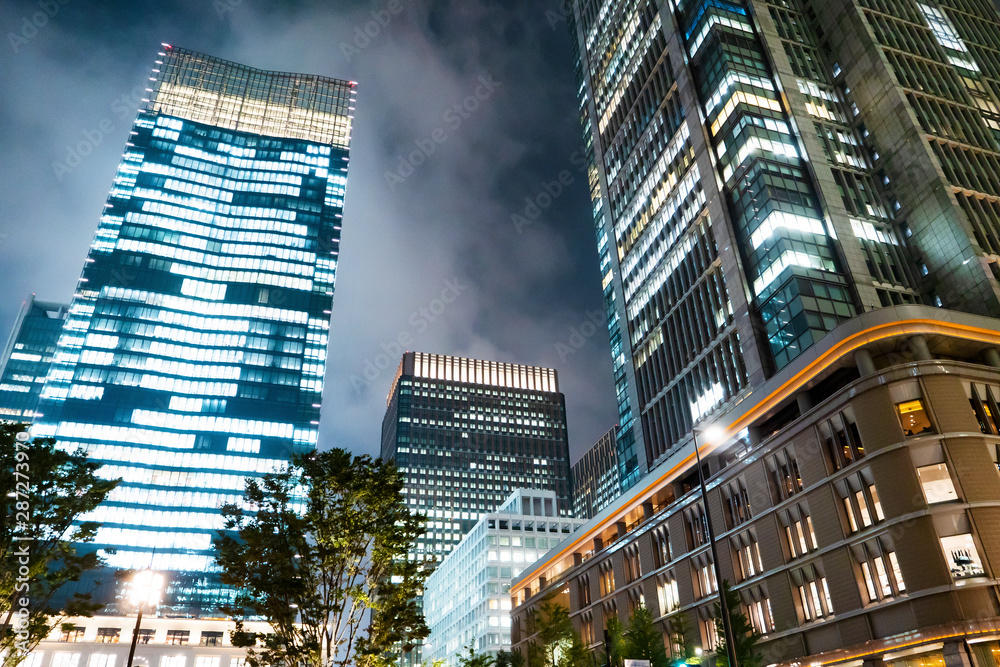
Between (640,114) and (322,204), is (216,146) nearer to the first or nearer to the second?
(322,204)

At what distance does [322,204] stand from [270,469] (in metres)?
75.8

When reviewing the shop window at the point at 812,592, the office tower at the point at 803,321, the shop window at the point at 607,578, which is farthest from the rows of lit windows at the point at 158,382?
the shop window at the point at 812,592

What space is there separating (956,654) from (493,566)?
10938 cm

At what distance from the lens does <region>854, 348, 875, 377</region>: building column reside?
41.4 meters

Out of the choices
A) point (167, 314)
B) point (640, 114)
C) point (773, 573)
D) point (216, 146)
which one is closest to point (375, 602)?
point (773, 573)

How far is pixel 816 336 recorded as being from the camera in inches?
2351

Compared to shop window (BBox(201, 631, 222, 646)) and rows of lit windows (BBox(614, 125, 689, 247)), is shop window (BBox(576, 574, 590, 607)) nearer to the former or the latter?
shop window (BBox(201, 631, 222, 646))

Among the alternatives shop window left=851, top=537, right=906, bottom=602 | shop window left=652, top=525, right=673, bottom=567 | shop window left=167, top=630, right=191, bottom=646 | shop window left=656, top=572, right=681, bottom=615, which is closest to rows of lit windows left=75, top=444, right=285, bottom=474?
shop window left=167, top=630, right=191, bottom=646

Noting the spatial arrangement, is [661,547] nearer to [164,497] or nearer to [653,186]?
[653,186]

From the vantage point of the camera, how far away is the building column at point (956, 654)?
32.2 metres

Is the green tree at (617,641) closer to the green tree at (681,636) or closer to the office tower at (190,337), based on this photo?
the green tree at (681,636)

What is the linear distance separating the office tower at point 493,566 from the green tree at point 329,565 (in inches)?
3791

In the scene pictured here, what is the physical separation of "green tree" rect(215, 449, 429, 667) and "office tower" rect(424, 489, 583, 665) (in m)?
96.3

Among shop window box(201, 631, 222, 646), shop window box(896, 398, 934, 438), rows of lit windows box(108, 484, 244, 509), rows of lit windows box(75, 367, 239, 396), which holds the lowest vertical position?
shop window box(201, 631, 222, 646)
